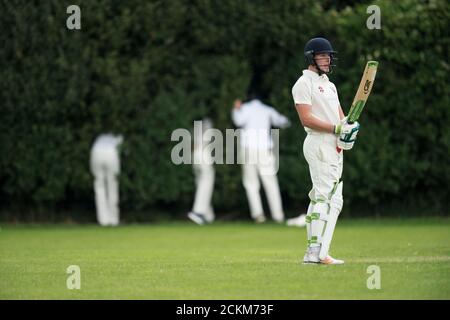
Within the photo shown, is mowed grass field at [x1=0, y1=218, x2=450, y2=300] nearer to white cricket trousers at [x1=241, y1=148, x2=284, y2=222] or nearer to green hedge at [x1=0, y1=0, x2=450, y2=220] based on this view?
white cricket trousers at [x1=241, y1=148, x2=284, y2=222]

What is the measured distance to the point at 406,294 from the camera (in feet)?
31.0

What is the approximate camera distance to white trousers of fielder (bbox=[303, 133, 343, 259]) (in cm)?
1155

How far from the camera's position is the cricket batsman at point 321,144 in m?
11.5

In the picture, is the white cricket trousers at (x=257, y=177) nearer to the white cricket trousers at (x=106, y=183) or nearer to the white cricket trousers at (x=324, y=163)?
the white cricket trousers at (x=106, y=183)

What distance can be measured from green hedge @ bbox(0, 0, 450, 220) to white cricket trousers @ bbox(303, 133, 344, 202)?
8754mm

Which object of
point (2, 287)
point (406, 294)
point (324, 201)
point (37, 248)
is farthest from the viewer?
point (37, 248)

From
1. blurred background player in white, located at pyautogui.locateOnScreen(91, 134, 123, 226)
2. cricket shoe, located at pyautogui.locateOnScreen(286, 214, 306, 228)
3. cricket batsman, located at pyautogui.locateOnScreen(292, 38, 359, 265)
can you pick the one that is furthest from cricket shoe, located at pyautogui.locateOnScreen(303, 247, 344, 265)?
blurred background player in white, located at pyautogui.locateOnScreen(91, 134, 123, 226)

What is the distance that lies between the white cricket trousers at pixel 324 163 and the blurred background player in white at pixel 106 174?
933cm

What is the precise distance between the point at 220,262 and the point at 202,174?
811 cm

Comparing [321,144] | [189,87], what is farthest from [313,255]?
[189,87]
